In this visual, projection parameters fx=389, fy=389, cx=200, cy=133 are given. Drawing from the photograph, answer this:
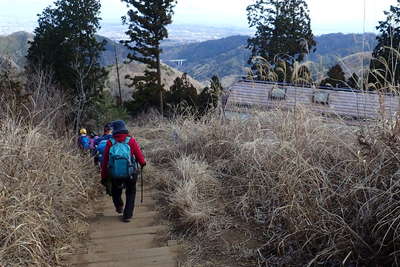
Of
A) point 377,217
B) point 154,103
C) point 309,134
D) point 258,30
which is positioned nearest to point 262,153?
point 309,134

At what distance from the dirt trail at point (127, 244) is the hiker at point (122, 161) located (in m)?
0.20

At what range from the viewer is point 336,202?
10.0 ft

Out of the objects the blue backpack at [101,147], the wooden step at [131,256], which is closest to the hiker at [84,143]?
the blue backpack at [101,147]

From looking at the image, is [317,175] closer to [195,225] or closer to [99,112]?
[195,225]

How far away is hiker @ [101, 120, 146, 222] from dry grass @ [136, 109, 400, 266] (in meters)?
0.46

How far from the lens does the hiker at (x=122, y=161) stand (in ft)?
13.1

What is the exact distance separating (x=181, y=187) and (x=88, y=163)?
6.51 feet

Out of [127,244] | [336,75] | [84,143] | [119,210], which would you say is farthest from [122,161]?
[336,75]

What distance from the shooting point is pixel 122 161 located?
157 inches

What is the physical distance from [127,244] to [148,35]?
2146cm

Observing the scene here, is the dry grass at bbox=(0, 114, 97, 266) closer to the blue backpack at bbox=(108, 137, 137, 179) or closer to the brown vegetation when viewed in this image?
the brown vegetation

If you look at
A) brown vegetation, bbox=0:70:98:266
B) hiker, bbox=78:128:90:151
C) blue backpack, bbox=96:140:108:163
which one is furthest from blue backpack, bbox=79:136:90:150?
brown vegetation, bbox=0:70:98:266

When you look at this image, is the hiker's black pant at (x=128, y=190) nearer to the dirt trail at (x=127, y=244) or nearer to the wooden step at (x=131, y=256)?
the dirt trail at (x=127, y=244)

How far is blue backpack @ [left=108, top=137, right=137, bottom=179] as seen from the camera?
157 inches
